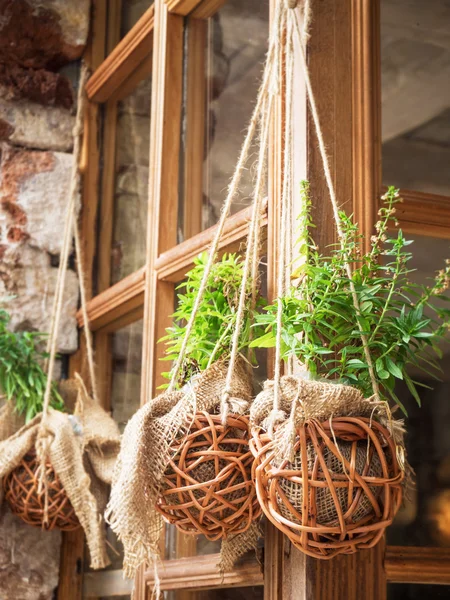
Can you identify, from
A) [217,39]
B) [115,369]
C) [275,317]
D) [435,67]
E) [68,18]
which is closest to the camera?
[275,317]

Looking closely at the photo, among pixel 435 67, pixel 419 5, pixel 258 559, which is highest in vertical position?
pixel 419 5

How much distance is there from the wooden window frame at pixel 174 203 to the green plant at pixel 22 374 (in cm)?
16

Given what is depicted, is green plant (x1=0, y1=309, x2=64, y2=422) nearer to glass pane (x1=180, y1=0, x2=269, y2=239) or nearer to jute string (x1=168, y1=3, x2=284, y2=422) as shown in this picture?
glass pane (x1=180, y1=0, x2=269, y2=239)

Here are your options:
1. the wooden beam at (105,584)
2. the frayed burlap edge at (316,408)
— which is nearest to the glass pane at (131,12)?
the wooden beam at (105,584)

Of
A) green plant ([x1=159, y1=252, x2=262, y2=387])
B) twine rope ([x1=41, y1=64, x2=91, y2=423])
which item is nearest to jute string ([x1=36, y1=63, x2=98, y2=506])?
twine rope ([x1=41, y1=64, x2=91, y2=423])

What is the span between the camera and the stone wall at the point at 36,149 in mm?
2320

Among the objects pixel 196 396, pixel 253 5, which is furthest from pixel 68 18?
pixel 196 396

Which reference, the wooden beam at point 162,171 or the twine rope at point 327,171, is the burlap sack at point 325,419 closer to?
the twine rope at point 327,171

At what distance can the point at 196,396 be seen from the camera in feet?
4.33

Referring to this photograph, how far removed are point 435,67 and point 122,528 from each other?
88 centimetres

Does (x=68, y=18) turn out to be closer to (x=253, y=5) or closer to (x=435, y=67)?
(x=253, y=5)

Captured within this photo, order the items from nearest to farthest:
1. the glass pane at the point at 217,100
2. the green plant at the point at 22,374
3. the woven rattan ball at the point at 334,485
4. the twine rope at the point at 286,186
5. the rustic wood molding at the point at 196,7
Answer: the woven rattan ball at the point at 334,485 → the twine rope at the point at 286,186 → the glass pane at the point at 217,100 → the rustic wood molding at the point at 196,7 → the green plant at the point at 22,374

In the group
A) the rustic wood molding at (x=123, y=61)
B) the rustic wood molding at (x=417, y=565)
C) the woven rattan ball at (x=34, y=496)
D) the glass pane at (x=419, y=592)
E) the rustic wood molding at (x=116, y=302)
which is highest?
the rustic wood molding at (x=123, y=61)

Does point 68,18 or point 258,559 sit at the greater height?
point 68,18
